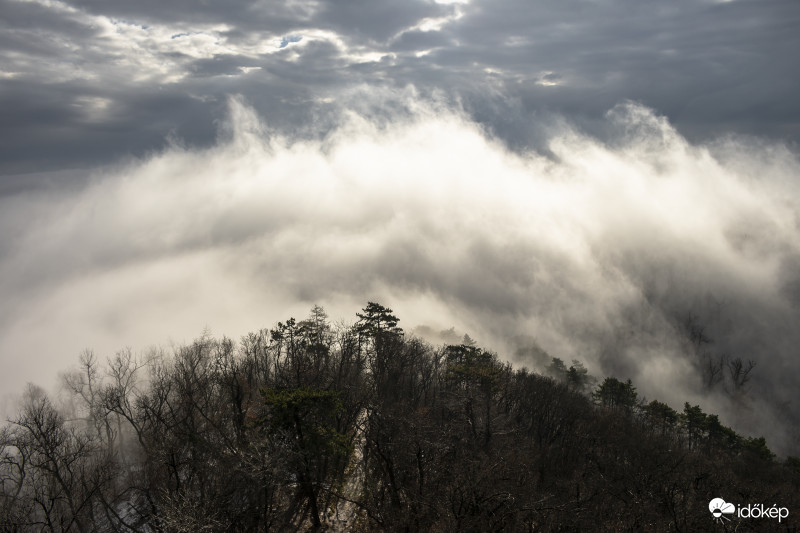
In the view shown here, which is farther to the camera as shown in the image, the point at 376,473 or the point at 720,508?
the point at 376,473

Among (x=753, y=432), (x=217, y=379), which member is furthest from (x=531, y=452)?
(x=753, y=432)

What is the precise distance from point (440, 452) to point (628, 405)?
7656cm

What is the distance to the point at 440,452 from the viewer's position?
36.8 meters

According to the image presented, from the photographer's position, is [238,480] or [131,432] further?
[131,432]

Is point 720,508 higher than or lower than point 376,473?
higher

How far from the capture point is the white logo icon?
2949 centimetres

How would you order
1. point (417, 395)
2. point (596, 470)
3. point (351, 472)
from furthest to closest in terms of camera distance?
point (417, 395), point (596, 470), point (351, 472)

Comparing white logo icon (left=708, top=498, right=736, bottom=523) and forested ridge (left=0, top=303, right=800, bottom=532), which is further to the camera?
forested ridge (left=0, top=303, right=800, bottom=532)

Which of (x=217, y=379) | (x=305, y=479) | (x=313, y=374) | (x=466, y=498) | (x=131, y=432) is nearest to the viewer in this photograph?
(x=466, y=498)

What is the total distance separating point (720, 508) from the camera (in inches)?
1205

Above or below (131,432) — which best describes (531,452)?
above

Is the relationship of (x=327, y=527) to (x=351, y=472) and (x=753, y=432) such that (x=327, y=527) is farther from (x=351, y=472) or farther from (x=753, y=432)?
(x=753, y=432)

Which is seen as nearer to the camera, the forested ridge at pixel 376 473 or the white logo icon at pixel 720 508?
the white logo icon at pixel 720 508

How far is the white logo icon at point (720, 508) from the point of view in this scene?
96.7 ft
